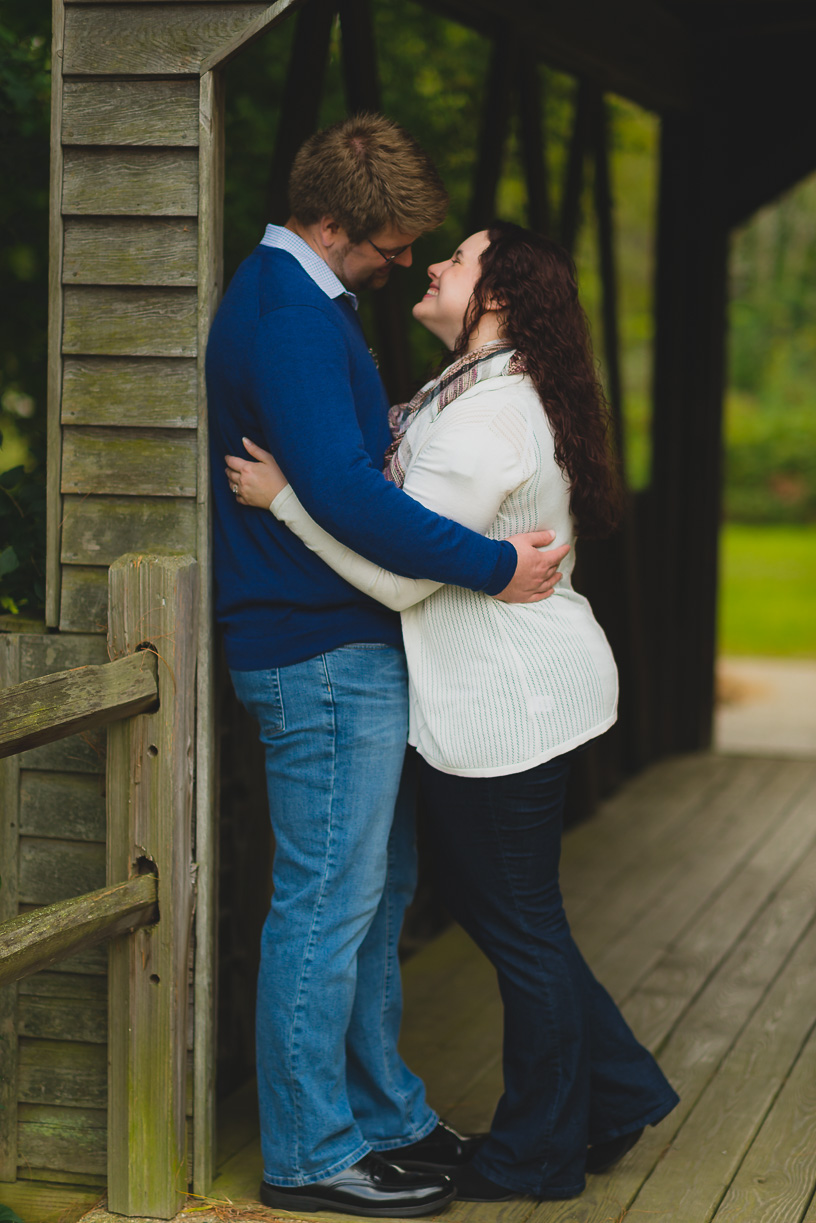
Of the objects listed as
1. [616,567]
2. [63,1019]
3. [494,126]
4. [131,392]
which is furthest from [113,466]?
[616,567]

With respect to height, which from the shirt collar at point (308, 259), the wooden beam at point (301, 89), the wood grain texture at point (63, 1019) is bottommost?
the wood grain texture at point (63, 1019)

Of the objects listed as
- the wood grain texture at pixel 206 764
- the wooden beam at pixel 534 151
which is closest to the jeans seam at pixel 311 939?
the wood grain texture at pixel 206 764

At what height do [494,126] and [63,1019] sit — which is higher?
[494,126]

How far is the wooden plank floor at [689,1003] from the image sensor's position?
2.55 m

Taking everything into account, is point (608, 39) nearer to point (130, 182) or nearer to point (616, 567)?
point (616, 567)

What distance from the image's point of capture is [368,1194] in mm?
2395

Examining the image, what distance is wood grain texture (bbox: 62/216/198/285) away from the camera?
235cm

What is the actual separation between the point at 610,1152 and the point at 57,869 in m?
1.16

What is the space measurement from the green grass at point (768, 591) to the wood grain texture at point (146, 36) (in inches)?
288

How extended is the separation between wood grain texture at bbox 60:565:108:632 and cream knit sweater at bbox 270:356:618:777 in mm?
414

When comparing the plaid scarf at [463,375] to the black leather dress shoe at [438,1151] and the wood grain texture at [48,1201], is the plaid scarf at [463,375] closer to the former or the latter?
the black leather dress shoe at [438,1151]

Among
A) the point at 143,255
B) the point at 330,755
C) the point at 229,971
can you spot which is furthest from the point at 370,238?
the point at 229,971

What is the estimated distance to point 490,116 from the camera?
411cm

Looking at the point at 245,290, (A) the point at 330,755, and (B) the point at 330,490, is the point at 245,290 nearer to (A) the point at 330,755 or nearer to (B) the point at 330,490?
(B) the point at 330,490
